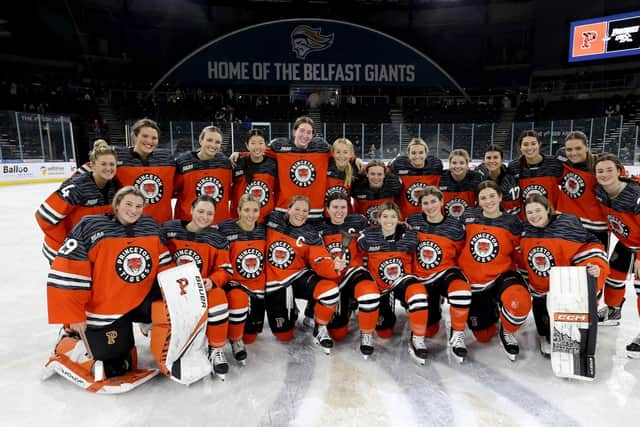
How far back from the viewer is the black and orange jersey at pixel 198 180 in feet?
10.1

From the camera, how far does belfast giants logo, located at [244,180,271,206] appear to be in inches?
128

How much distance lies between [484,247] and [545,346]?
650 mm

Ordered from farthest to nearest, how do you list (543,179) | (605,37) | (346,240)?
(605,37) → (543,179) → (346,240)

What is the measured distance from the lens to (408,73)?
56.4ft

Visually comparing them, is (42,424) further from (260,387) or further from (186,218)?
(186,218)

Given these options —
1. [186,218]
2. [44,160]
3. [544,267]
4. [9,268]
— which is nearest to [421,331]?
[544,267]

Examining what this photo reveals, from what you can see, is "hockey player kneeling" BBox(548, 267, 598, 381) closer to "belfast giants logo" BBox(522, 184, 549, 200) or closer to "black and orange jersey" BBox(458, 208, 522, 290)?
"black and orange jersey" BBox(458, 208, 522, 290)

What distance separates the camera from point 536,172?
10.7 feet

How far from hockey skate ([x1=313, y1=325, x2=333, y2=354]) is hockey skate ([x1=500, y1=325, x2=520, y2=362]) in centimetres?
99

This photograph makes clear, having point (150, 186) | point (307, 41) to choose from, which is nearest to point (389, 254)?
point (150, 186)

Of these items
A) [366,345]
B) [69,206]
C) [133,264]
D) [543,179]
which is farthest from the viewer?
[543,179]

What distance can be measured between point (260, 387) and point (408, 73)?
54.5ft

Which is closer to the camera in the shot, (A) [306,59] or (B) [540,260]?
(B) [540,260]

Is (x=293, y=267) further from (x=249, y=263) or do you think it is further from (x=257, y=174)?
(x=257, y=174)
